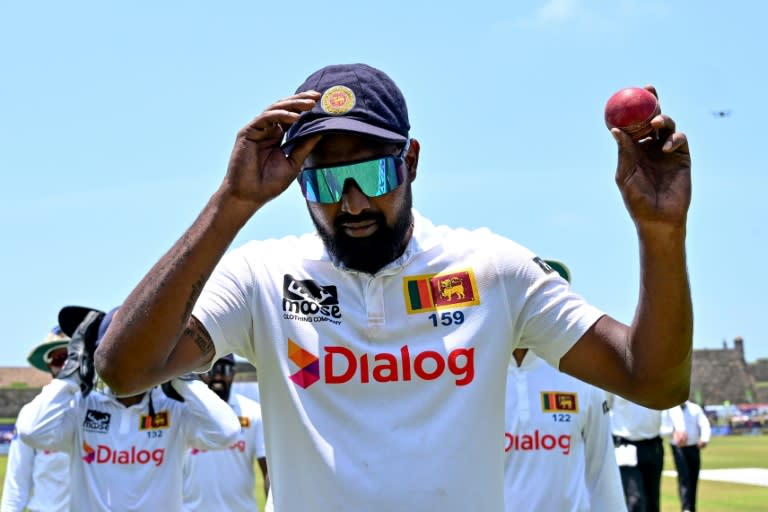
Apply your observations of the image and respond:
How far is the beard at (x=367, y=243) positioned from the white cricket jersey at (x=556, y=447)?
406cm

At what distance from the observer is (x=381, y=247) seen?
3.49 meters

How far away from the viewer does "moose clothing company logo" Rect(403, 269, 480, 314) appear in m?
3.50

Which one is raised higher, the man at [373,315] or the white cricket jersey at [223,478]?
the man at [373,315]

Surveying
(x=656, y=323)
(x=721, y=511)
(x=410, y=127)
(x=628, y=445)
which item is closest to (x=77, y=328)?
(x=410, y=127)

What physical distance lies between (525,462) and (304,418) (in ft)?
14.5

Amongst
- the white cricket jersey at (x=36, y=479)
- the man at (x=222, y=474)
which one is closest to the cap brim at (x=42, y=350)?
the white cricket jersey at (x=36, y=479)

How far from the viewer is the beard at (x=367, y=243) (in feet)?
11.4

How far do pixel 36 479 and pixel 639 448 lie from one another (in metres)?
7.31

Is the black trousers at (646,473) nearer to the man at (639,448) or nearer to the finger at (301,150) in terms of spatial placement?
the man at (639,448)

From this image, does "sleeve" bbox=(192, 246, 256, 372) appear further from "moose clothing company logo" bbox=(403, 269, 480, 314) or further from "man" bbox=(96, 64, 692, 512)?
"moose clothing company logo" bbox=(403, 269, 480, 314)

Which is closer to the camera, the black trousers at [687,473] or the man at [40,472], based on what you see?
the man at [40,472]

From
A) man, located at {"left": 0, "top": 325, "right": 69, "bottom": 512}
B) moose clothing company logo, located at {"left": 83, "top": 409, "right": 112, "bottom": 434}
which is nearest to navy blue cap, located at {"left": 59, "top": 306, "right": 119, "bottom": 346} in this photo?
moose clothing company logo, located at {"left": 83, "top": 409, "right": 112, "bottom": 434}

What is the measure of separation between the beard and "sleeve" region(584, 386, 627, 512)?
14.9 feet

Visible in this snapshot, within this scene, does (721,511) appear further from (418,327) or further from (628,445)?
(418,327)
